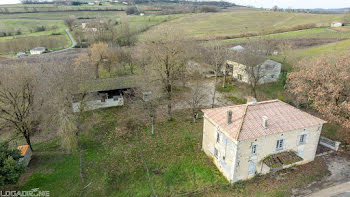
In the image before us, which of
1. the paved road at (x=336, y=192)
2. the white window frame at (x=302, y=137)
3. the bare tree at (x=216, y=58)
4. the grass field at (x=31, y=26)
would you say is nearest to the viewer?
the paved road at (x=336, y=192)

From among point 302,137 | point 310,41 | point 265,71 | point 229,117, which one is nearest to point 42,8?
point 265,71

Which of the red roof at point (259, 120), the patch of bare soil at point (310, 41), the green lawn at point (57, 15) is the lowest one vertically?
the red roof at point (259, 120)

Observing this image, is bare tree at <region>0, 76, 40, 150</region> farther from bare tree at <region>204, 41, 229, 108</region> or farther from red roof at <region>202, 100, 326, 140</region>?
bare tree at <region>204, 41, 229, 108</region>

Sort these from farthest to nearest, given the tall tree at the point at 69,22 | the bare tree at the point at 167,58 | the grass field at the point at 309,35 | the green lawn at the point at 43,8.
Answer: the green lawn at the point at 43,8 → the tall tree at the point at 69,22 → the grass field at the point at 309,35 → the bare tree at the point at 167,58

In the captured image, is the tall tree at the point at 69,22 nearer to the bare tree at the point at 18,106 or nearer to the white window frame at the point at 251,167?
Answer: the bare tree at the point at 18,106

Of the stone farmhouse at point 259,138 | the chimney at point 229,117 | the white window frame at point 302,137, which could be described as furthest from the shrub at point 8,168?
the white window frame at point 302,137

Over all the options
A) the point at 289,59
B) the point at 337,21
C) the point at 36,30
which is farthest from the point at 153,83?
the point at 337,21

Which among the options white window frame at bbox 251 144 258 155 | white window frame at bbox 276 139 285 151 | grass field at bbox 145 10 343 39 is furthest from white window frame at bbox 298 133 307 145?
grass field at bbox 145 10 343 39
